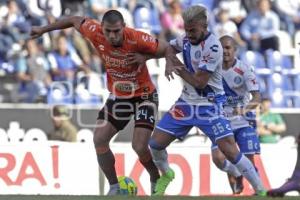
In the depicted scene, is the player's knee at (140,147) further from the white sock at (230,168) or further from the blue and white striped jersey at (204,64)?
the white sock at (230,168)

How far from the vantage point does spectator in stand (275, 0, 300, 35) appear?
57.9ft

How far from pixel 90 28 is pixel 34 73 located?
6.10 m

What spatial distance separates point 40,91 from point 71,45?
1.21 metres

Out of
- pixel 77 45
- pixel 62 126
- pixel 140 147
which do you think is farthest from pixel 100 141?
pixel 77 45

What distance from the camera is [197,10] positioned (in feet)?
32.0

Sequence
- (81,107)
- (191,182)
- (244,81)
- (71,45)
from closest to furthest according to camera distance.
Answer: (244,81)
(191,182)
(81,107)
(71,45)

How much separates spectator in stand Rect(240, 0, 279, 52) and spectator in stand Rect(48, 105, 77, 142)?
3862 millimetres

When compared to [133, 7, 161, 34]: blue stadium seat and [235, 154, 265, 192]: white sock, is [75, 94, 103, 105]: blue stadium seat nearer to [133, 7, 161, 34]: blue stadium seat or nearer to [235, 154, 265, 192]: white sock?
[133, 7, 161, 34]: blue stadium seat

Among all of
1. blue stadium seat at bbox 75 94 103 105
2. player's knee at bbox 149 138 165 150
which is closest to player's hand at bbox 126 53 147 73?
player's knee at bbox 149 138 165 150

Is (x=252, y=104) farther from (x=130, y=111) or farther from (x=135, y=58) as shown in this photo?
(x=135, y=58)

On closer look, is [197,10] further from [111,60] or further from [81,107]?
[81,107]

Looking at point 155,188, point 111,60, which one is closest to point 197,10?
point 111,60

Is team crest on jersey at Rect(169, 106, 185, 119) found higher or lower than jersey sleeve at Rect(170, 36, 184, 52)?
lower

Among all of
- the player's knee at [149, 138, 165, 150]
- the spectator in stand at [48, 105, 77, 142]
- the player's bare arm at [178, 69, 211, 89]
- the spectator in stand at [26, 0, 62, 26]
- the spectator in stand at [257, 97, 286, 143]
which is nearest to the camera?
the player's bare arm at [178, 69, 211, 89]
